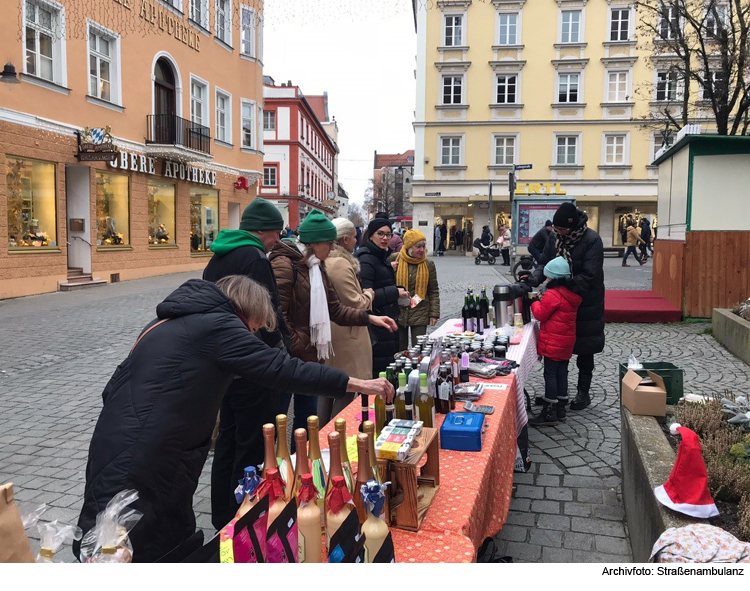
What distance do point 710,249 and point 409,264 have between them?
21.1ft

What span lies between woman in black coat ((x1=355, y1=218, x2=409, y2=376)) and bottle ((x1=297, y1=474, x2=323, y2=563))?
371cm

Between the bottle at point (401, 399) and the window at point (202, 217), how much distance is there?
70.4 feet

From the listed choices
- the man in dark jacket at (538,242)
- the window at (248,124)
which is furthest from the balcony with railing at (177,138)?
the man in dark jacket at (538,242)

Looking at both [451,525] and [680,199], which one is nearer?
[451,525]

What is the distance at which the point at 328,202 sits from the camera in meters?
74.6

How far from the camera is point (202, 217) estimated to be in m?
23.9

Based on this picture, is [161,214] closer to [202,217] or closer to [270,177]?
[202,217]

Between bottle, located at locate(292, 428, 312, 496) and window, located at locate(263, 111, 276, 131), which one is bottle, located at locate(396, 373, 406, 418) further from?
window, located at locate(263, 111, 276, 131)

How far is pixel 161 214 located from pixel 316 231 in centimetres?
1818

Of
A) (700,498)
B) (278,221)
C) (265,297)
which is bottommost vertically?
(700,498)
